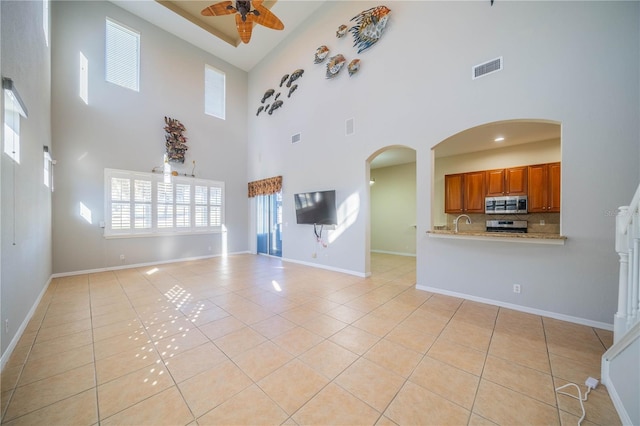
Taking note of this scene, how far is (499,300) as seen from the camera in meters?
3.20

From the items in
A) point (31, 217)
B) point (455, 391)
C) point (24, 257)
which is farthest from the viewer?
point (31, 217)

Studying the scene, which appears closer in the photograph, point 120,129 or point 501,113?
point 501,113

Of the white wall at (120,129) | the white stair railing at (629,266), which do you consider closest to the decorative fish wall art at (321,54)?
the white wall at (120,129)

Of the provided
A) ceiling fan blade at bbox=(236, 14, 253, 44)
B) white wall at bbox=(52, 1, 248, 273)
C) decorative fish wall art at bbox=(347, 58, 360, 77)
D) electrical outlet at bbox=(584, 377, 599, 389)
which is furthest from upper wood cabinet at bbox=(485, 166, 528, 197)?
white wall at bbox=(52, 1, 248, 273)

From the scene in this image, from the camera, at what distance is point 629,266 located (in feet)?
5.82

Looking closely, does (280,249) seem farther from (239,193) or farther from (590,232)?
(590,232)

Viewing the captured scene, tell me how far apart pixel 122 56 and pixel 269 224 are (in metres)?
5.58

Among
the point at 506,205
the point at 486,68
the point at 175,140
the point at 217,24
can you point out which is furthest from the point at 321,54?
the point at 506,205

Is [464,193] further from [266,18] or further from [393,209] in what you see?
[266,18]

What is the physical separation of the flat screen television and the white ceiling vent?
10.0 ft

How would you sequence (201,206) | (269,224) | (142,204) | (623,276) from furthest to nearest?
(269,224) < (201,206) < (142,204) < (623,276)

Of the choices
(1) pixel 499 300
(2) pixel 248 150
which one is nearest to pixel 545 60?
(1) pixel 499 300

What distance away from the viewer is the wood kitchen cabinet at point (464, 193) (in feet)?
18.4

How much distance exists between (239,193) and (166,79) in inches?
143
